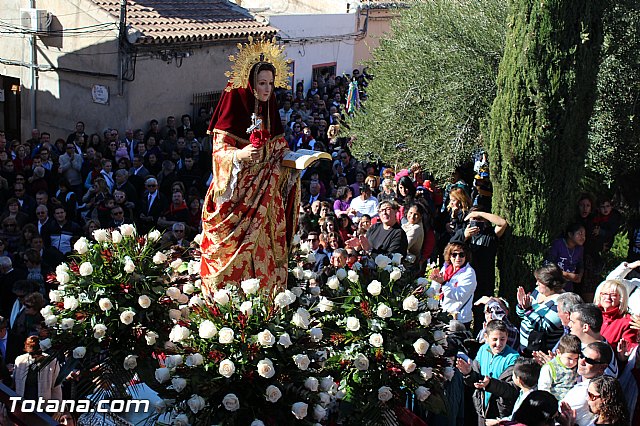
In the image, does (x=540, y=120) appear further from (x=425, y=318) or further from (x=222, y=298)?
(x=222, y=298)

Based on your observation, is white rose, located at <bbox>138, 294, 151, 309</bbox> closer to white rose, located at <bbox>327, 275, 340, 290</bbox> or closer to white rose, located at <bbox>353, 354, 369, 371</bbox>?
white rose, located at <bbox>327, 275, 340, 290</bbox>

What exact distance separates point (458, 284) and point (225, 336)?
3.24 metres

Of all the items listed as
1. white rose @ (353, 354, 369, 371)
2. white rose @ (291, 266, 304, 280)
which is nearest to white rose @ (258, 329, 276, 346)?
white rose @ (353, 354, 369, 371)

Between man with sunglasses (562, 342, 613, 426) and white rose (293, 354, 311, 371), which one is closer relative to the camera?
white rose (293, 354, 311, 371)

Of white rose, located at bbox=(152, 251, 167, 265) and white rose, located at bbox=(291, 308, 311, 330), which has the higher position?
white rose, located at bbox=(152, 251, 167, 265)

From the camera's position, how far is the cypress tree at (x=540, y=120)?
991cm

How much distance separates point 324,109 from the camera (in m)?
→ 20.9

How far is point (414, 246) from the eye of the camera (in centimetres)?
992

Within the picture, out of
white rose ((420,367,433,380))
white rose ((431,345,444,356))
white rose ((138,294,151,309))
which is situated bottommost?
white rose ((420,367,433,380))

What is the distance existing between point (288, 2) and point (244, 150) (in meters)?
20.1

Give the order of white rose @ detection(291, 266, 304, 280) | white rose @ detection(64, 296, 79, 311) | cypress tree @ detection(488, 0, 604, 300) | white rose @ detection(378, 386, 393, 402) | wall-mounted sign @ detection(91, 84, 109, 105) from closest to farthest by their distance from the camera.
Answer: white rose @ detection(378, 386, 393, 402), white rose @ detection(64, 296, 79, 311), white rose @ detection(291, 266, 304, 280), cypress tree @ detection(488, 0, 604, 300), wall-mounted sign @ detection(91, 84, 109, 105)

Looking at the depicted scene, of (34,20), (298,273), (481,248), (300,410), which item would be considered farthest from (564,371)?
(34,20)

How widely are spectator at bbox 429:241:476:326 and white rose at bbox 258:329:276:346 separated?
2.87 m

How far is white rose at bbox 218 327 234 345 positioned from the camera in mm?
5426
